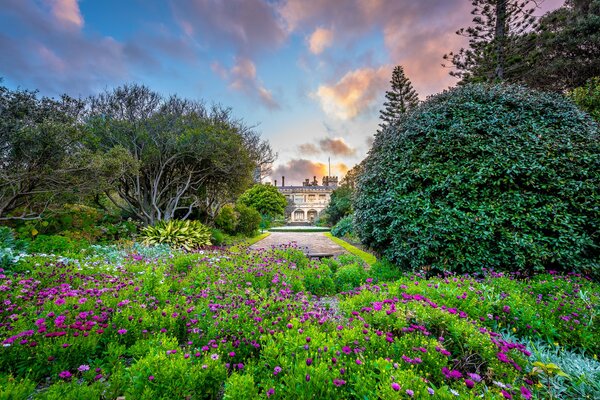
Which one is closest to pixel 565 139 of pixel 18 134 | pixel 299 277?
pixel 299 277

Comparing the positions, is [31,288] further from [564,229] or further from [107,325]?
[564,229]

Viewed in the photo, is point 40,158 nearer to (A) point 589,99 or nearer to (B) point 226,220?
(B) point 226,220

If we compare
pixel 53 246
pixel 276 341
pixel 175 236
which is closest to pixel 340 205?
pixel 175 236

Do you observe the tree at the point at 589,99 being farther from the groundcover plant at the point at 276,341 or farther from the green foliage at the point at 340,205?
the green foliage at the point at 340,205

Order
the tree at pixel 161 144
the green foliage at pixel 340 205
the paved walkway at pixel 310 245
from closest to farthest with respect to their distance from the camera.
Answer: the paved walkway at pixel 310 245
the tree at pixel 161 144
the green foliage at pixel 340 205

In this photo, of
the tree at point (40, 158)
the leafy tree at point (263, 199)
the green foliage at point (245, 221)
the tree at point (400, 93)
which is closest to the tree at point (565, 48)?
the tree at point (400, 93)

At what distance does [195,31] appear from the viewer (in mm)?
9320

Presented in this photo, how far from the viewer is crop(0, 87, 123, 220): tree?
20.8 ft

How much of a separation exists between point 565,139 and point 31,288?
8734 mm

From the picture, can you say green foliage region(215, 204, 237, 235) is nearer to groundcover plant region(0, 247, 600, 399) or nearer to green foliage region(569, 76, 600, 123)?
groundcover plant region(0, 247, 600, 399)

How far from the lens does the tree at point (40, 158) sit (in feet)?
20.8

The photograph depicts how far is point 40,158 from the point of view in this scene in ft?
22.0

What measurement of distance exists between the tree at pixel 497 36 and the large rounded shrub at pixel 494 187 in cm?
1123

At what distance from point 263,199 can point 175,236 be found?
68.2 feet
